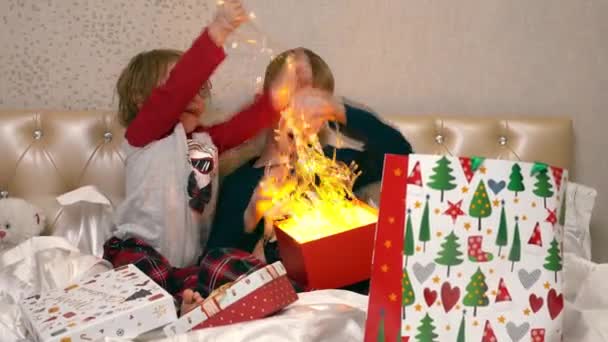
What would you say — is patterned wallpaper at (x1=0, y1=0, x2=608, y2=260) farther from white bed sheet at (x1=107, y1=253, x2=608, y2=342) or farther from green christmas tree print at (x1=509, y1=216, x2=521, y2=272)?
green christmas tree print at (x1=509, y1=216, x2=521, y2=272)

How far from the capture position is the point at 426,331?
0.94 m

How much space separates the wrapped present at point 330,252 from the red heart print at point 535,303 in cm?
40

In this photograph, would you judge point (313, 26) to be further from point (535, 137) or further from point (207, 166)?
point (535, 137)

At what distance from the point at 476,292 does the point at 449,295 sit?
0.13ft

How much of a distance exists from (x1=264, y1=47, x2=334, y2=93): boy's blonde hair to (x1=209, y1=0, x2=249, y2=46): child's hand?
0.38 feet

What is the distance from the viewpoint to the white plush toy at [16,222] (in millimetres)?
1558

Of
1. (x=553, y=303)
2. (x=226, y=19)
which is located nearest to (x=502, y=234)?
(x=553, y=303)

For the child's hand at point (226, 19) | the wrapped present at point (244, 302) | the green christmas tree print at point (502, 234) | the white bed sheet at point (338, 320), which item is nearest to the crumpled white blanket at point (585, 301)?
the white bed sheet at point (338, 320)

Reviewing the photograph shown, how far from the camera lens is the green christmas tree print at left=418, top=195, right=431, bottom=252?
3.04 feet

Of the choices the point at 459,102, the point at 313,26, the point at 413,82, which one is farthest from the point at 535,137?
the point at 313,26

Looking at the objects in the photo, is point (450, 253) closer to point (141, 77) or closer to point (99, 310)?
point (99, 310)

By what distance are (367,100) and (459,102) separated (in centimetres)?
29

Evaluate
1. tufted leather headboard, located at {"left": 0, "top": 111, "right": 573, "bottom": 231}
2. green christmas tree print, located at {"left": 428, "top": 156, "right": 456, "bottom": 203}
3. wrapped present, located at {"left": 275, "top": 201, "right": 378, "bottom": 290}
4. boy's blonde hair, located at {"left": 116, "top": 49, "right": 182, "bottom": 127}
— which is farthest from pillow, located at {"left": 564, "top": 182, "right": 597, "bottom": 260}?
boy's blonde hair, located at {"left": 116, "top": 49, "right": 182, "bottom": 127}

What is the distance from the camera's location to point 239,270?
4.32 feet
